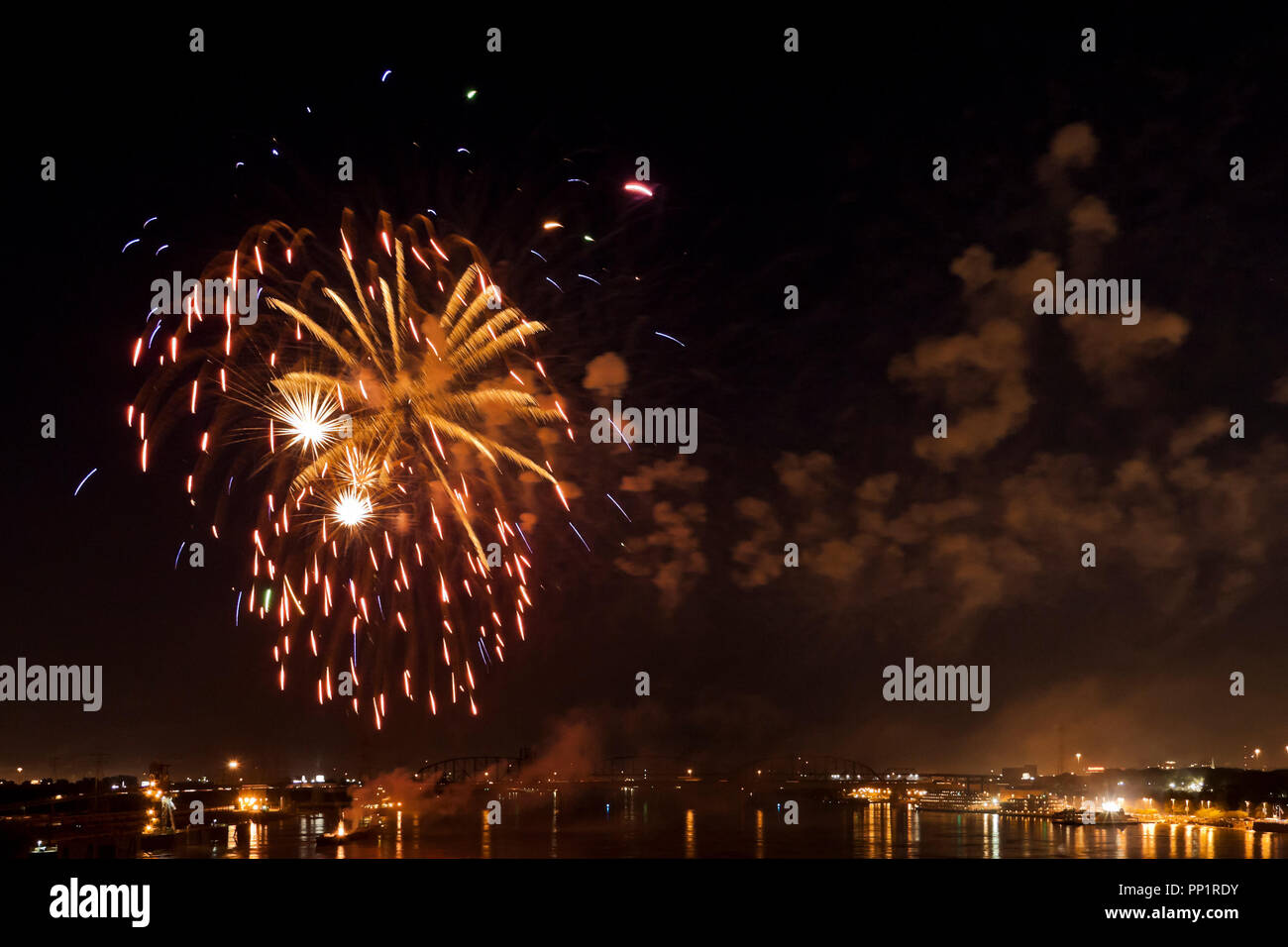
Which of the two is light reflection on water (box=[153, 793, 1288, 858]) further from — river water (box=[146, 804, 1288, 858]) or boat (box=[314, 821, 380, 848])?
boat (box=[314, 821, 380, 848])

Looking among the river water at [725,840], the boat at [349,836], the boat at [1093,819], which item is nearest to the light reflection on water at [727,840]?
the river water at [725,840]

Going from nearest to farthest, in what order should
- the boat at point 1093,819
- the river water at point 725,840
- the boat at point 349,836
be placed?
the river water at point 725,840
the boat at point 349,836
the boat at point 1093,819

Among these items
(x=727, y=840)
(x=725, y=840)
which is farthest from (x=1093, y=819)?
(x=725, y=840)

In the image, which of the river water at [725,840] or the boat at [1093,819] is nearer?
the river water at [725,840]

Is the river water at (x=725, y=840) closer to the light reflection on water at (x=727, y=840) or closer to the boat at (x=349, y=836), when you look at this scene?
the light reflection on water at (x=727, y=840)

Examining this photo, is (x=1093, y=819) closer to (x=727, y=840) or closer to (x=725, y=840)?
(x=727, y=840)
